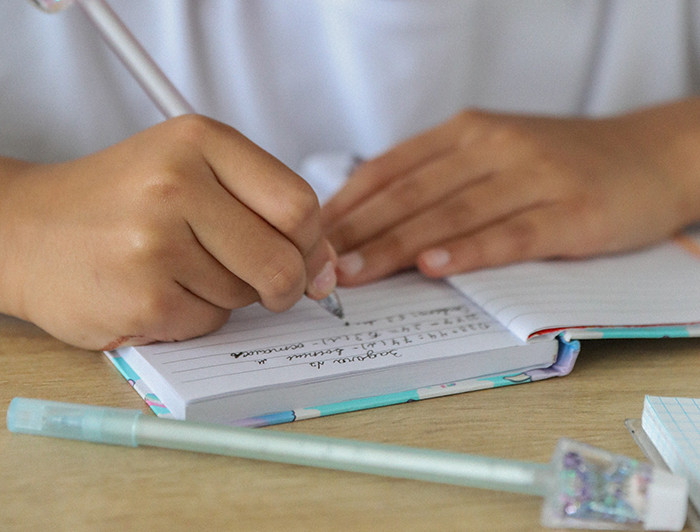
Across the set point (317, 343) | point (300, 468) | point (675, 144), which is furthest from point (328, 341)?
point (675, 144)

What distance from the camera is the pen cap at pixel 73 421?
347mm

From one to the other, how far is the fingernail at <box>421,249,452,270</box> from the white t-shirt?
271 mm

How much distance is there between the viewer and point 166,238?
41cm

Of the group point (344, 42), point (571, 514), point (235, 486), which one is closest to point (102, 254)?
point (235, 486)

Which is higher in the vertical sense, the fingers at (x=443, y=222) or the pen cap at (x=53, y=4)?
the pen cap at (x=53, y=4)

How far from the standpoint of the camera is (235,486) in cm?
33

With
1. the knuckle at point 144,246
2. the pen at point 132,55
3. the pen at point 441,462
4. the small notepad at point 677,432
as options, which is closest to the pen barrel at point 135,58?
the pen at point 132,55

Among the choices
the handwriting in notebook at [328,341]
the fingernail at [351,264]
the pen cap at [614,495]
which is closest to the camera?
the pen cap at [614,495]

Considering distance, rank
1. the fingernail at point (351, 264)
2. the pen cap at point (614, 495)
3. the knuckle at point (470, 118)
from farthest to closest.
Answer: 1. the knuckle at point (470, 118)
2. the fingernail at point (351, 264)
3. the pen cap at point (614, 495)

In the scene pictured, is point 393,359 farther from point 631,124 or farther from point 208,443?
point 631,124

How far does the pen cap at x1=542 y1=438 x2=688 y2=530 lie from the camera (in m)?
0.29

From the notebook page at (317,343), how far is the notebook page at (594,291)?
0.02 metres

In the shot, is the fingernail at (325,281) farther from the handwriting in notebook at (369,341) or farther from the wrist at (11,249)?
the wrist at (11,249)

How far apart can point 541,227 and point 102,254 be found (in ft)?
1.05
